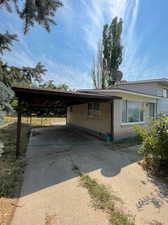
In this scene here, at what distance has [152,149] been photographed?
418 cm

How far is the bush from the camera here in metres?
3.92

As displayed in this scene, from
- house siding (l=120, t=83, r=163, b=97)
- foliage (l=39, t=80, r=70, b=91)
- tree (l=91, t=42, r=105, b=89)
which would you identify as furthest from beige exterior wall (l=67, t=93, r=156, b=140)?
foliage (l=39, t=80, r=70, b=91)

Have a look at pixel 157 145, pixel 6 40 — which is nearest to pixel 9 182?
pixel 157 145

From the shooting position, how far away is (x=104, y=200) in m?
2.70

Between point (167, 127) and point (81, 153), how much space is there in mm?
3395

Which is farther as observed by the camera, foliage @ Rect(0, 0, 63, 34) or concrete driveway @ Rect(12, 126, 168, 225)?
foliage @ Rect(0, 0, 63, 34)

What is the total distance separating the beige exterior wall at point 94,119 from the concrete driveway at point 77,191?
116 inches

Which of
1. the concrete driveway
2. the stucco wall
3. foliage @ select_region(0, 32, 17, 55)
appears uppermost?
foliage @ select_region(0, 32, 17, 55)

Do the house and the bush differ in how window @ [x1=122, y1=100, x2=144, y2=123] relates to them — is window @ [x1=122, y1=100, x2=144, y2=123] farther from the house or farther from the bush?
the bush

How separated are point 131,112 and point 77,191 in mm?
6779

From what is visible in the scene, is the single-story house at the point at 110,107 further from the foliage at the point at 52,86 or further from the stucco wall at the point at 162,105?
the foliage at the point at 52,86

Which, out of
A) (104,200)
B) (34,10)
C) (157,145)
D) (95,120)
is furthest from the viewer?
(95,120)

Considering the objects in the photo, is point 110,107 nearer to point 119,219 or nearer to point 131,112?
point 131,112

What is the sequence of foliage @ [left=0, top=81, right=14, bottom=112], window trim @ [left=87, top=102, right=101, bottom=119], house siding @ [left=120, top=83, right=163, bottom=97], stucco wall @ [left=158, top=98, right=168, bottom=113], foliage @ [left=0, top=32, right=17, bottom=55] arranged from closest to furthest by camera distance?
foliage @ [left=0, top=81, right=14, bottom=112]
foliage @ [left=0, top=32, right=17, bottom=55]
window trim @ [left=87, top=102, right=101, bottom=119]
stucco wall @ [left=158, top=98, right=168, bottom=113]
house siding @ [left=120, top=83, right=163, bottom=97]
